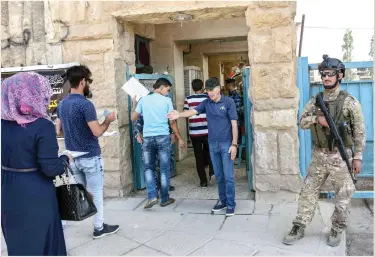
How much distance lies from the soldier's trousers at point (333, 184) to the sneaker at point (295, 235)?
0.17 feet

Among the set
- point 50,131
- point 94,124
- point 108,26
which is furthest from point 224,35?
point 50,131

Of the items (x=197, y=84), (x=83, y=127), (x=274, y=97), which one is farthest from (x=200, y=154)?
(x=83, y=127)

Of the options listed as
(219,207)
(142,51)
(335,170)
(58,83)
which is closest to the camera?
(335,170)

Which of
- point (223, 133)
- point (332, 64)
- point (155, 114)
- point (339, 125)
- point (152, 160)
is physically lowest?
point (152, 160)

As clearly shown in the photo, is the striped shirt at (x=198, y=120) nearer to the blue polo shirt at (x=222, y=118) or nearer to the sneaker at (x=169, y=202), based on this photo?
the sneaker at (x=169, y=202)

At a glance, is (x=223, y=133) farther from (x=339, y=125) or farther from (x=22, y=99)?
(x=22, y=99)

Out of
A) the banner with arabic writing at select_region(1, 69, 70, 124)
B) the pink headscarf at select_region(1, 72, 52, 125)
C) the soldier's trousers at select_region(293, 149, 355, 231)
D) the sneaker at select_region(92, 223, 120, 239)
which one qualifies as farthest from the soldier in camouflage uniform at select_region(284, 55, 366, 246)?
the banner with arabic writing at select_region(1, 69, 70, 124)

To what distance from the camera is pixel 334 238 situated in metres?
3.59

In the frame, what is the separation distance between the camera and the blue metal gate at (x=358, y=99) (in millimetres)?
4660

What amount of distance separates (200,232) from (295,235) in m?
0.95

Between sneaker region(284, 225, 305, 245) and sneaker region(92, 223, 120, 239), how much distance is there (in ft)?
Answer: 5.70

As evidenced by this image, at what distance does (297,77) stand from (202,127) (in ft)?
5.53

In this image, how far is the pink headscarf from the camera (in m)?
2.45

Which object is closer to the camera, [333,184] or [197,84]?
[333,184]
